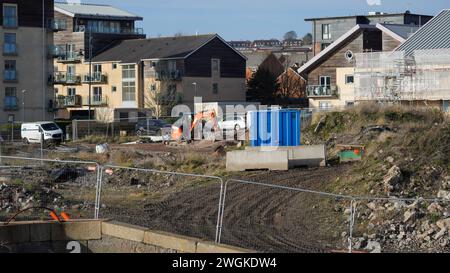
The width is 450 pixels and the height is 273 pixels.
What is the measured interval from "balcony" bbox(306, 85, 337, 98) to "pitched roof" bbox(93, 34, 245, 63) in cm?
1421

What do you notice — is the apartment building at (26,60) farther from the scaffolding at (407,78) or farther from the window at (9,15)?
the scaffolding at (407,78)

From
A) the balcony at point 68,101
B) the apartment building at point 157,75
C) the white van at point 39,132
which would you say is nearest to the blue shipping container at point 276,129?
the white van at point 39,132

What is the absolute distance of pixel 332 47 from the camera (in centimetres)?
7362

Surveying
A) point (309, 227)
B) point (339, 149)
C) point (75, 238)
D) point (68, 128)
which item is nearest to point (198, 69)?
point (68, 128)

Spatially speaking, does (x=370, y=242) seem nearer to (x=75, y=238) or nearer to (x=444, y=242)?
(x=444, y=242)

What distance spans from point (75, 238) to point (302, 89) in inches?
3514

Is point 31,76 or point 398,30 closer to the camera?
point 398,30

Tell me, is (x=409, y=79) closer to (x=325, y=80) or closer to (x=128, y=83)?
(x=325, y=80)

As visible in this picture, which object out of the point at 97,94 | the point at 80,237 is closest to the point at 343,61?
the point at 97,94

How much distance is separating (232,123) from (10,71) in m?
27.9

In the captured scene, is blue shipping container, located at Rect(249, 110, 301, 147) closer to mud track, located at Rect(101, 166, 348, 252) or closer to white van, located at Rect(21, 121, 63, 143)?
mud track, located at Rect(101, 166, 348, 252)

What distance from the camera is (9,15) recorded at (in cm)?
7612

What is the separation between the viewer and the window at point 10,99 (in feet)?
247
